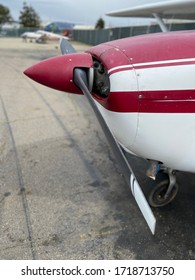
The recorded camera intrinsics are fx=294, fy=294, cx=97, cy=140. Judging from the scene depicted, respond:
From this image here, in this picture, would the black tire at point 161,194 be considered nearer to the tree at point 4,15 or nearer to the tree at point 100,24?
the tree at point 100,24

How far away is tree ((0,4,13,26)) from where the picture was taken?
71938 mm

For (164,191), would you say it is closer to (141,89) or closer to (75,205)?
(75,205)

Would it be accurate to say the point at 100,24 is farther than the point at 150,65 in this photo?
Yes

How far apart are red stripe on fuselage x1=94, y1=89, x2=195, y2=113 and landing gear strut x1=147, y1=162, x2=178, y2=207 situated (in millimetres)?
810

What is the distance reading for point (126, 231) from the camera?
2574mm

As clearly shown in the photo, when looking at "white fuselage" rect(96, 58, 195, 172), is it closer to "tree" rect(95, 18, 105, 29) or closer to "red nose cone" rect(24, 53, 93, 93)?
"red nose cone" rect(24, 53, 93, 93)

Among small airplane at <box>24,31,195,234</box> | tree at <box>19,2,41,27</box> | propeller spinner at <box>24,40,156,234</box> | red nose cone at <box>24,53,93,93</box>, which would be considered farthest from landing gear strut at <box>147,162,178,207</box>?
tree at <box>19,2,41,27</box>

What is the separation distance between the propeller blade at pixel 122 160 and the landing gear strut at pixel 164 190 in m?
0.87

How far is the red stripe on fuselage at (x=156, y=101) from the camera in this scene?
7.17ft

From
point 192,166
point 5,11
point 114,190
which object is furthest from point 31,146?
point 5,11

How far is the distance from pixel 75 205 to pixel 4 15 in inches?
3159

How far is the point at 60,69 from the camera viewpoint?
2.43 meters

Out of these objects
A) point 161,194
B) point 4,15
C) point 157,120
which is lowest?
point 4,15

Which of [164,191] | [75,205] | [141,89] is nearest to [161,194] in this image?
[164,191]
